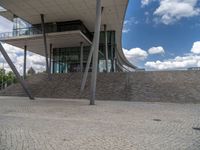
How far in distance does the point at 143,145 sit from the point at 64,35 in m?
23.5

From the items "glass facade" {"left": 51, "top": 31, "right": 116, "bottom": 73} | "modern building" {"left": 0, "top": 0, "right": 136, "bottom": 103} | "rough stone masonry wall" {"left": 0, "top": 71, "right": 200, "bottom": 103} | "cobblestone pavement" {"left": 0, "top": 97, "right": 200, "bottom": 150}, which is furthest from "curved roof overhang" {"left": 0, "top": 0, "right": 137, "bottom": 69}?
"cobblestone pavement" {"left": 0, "top": 97, "right": 200, "bottom": 150}

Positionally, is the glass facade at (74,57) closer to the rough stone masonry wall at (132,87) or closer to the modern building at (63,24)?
the modern building at (63,24)

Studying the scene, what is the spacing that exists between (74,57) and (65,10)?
11.2 meters

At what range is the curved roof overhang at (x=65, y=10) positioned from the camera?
872 inches

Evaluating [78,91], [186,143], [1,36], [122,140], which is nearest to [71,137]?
[122,140]

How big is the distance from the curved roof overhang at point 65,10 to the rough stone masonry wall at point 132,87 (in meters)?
8.16

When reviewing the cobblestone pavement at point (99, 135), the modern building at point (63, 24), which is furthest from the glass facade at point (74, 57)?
the cobblestone pavement at point (99, 135)

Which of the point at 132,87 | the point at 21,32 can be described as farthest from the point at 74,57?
the point at 132,87

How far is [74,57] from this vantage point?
3422 cm

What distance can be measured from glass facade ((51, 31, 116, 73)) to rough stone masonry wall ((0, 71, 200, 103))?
29.1ft

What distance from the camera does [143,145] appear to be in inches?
196

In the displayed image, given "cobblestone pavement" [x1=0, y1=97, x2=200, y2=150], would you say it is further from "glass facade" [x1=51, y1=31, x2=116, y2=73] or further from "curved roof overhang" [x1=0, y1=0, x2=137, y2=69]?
"glass facade" [x1=51, y1=31, x2=116, y2=73]

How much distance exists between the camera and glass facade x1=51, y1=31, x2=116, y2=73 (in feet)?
109

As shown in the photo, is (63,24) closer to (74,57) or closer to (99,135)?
(74,57)
